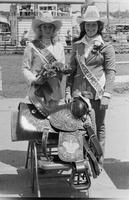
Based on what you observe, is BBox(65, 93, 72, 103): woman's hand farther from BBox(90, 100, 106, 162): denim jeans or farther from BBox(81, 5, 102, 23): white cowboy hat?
BBox(81, 5, 102, 23): white cowboy hat

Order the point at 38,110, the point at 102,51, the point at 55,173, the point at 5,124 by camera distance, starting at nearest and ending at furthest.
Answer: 1. the point at 38,110
2. the point at 102,51
3. the point at 55,173
4. the point at 5,124

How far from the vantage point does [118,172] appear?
17.1 feet

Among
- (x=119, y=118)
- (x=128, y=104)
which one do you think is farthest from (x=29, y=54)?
(x=128, y=104)

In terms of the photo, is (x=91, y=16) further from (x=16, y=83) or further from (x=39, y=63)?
(x=16, y=83)

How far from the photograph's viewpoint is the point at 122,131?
275 inches

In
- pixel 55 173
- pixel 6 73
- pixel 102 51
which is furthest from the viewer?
pixel 6 73

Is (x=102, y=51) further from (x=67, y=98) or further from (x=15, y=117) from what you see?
(x=15, y=117)

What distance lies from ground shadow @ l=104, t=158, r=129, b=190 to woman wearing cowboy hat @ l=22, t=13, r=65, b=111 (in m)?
1.09

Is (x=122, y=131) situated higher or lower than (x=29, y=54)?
lower

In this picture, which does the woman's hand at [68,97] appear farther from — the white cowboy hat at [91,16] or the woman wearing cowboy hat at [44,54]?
the white cowboy hat at [91,16]

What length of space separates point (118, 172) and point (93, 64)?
133 cm

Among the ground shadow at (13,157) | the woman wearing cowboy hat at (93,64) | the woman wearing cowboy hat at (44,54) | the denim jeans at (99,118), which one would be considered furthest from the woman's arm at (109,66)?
the ground shadow at (13,157)

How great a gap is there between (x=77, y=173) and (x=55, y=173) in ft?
3.47

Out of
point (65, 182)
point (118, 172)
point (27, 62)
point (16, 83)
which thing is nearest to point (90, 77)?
point (27, 62)
